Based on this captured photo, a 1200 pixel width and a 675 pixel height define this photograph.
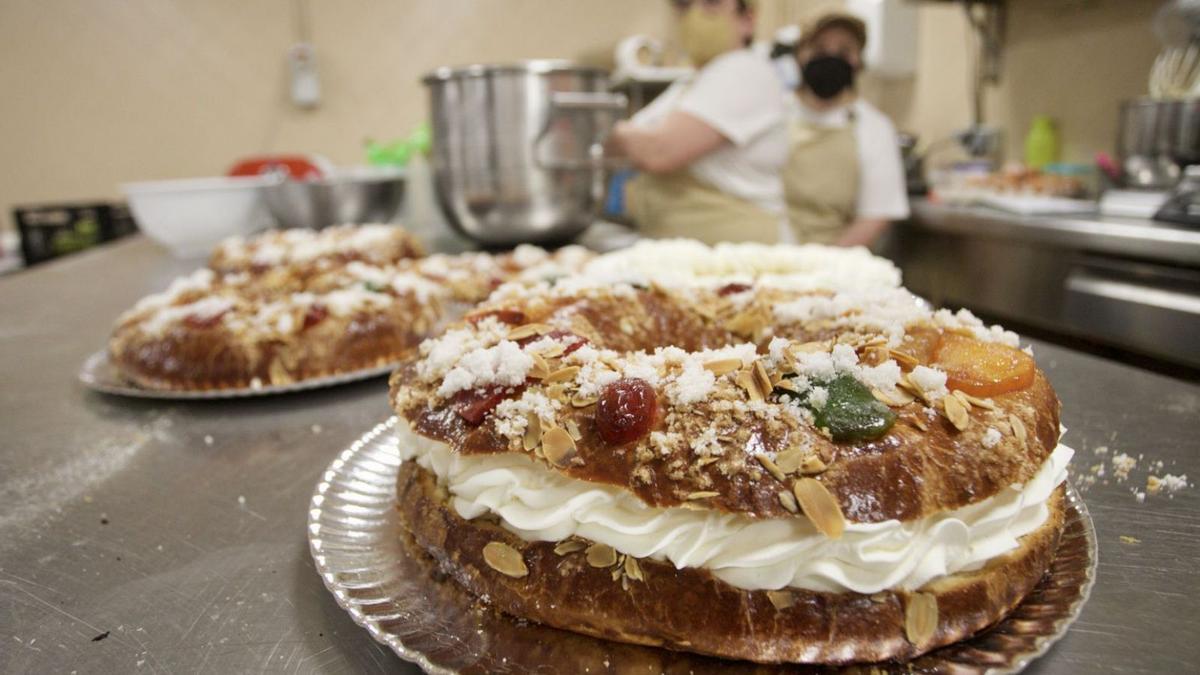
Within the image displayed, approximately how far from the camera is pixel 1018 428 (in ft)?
2.71

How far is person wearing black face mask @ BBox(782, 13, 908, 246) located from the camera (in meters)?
2.86

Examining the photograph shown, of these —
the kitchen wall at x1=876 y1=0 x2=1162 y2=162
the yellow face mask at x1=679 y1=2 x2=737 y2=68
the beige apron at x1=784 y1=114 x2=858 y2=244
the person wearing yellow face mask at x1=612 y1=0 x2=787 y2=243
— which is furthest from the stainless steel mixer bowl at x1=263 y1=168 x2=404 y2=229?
the kitchen wall at x1=876 y1=0 x2=1162 y2=162

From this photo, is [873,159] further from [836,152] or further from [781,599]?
[781,599]

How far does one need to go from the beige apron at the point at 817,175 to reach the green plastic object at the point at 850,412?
87.5 inches

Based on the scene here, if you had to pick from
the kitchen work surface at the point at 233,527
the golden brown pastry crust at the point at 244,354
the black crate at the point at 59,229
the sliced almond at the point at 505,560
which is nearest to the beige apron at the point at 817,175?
the kitchen work surface at the point at 233,527

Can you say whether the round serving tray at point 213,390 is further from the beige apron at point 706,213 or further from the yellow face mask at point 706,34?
the yellow face mask at point 706,34

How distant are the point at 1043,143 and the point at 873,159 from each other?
175 centimetres

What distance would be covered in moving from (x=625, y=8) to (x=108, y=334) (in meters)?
4.95

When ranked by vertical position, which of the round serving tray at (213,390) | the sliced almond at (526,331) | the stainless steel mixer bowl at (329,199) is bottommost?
the round serving tray at (213,390)

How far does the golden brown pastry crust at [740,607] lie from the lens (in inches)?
29.4

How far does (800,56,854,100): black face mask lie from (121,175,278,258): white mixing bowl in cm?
239

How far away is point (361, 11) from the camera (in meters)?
5.73

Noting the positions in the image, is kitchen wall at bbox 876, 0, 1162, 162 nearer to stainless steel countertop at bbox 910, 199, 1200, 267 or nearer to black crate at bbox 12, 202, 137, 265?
stainless steel countertop at bbox 910, 199, 1200, 267

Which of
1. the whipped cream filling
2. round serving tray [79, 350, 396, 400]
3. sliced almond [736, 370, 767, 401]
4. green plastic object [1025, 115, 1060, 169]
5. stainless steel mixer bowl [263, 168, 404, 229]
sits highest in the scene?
green plastic object [1025, 115, 1060, 169]
